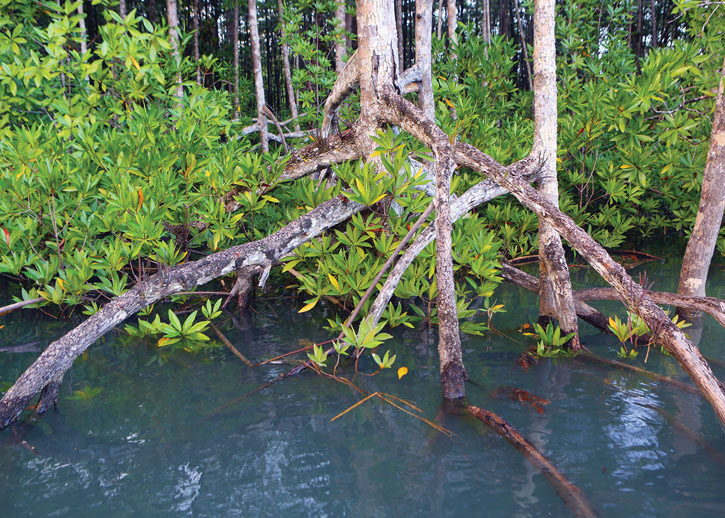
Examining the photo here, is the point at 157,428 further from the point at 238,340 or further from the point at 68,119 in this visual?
the point at 68,119

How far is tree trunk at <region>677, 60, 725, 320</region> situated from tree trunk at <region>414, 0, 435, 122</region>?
227 centimetres

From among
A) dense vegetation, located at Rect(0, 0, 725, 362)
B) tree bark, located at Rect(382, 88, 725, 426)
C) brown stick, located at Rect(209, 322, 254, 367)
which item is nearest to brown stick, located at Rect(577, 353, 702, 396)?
dense vegetation, located at Rect(0, 0, 725, 362)

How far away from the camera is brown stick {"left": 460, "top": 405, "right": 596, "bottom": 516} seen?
2270 mm

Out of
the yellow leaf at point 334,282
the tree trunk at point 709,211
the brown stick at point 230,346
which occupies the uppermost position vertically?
the tree trunk at point 709,211

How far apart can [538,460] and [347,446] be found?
3.36 feet

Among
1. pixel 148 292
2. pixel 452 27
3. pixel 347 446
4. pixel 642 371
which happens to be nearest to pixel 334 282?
pixel 148 292

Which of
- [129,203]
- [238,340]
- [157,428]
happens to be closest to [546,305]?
[238,340]

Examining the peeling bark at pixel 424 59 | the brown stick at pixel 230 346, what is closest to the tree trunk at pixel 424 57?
the peeling bark at pixel 424 59

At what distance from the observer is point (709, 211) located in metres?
4.00

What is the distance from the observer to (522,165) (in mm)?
3998

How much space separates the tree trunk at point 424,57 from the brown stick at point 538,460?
267 cm

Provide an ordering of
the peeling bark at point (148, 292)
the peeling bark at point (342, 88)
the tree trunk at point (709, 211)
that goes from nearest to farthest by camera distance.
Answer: the peeling bark at point (148, 292), the tree trunk at point (709, 211), the peeling bark at point (342, 88)

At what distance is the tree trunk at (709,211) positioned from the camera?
387 cm

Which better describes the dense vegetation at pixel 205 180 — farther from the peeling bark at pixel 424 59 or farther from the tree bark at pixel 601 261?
the peeling bark at pixel 424 59
